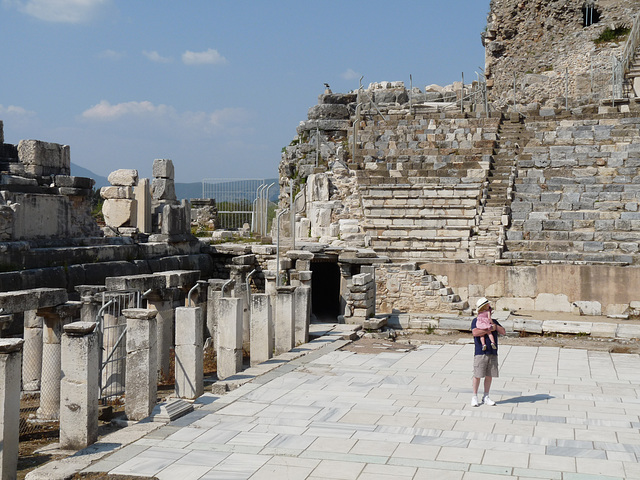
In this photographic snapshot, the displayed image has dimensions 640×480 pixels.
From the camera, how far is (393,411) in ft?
27.8

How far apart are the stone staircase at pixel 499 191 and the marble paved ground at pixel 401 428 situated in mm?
6617

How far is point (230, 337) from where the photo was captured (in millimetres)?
11250

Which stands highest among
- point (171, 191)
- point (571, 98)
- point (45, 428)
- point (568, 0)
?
point (568, 0)

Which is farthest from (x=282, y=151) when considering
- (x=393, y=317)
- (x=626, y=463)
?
(x=626, y=463)

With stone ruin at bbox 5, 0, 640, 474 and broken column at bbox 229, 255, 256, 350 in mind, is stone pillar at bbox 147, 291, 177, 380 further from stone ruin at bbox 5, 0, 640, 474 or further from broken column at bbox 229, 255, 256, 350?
broken column at bbox 229, 255, 256, 350

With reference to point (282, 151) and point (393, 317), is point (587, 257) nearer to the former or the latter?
point (393, 317)

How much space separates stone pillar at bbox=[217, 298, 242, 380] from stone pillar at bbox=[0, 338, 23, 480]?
4.58 meters

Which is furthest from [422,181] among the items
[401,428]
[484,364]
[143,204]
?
[401,428]

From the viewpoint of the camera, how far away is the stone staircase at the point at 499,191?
1780cm

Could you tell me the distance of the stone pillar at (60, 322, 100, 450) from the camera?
7.46 m

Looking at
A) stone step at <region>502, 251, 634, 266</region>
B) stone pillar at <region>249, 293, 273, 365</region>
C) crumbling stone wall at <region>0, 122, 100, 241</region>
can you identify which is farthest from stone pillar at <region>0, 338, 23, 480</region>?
stone step at <region>502, 251, 634, 266</region>

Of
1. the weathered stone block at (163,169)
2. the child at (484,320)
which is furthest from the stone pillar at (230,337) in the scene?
the weathered stone block at (163,169)

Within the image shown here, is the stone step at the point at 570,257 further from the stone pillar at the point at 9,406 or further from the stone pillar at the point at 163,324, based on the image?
the stone pillar at the point at 9,406

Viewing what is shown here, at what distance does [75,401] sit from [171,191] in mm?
10656
